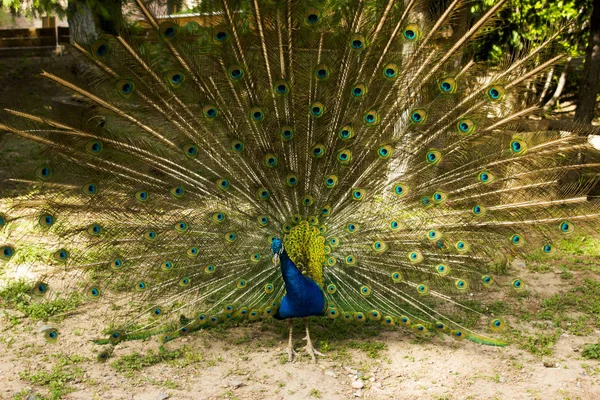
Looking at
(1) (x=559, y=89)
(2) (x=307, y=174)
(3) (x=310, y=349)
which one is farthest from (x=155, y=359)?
(1) (x=559, y=89)

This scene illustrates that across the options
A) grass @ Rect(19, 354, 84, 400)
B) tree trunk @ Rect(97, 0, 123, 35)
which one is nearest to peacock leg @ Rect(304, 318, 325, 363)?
grass @ Rect(19, 354, 84, 400)

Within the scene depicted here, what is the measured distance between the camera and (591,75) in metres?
8.54

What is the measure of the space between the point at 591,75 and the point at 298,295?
6.33 m

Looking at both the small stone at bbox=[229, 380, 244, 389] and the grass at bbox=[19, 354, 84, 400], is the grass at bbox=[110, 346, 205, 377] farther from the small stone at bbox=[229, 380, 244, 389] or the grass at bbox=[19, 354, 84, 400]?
the small stone at bbox=[229, 380, 244, 389]

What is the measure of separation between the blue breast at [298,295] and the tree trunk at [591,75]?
5707 millimetres

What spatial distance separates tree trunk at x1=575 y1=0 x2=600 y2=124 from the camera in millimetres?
8398

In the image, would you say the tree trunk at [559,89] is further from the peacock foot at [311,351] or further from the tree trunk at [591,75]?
the peacock foot at [311,351]

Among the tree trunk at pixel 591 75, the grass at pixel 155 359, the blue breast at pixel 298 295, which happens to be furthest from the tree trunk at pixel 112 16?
the tree trunk at pixel 591 75

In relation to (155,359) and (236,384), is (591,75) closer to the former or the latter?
(236,384)

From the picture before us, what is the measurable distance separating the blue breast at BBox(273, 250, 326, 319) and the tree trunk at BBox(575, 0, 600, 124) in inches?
225

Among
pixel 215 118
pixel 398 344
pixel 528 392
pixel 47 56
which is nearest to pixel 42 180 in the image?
pixel 215 118

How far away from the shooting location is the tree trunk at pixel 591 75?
331 inches

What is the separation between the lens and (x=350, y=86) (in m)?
4.51

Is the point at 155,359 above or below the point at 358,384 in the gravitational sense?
above
